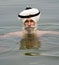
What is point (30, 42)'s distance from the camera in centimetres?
759

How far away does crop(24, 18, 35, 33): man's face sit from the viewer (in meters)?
7.68

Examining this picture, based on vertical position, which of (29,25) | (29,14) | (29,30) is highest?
(29,14)

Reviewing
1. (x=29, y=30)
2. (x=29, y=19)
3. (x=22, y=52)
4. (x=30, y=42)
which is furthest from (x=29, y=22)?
(x=22, y=52)

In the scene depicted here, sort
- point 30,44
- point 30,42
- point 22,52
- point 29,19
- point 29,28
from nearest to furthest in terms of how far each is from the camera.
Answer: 1. point 22,52
2. point 30,44
3. point 30,42
4. point 29,28
5. point 29,19

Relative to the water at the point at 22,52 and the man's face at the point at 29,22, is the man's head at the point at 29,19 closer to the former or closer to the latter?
the man's face at the point at 29,22

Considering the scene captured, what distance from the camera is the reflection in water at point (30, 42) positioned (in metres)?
7.26

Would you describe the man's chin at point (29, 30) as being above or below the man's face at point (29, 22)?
below

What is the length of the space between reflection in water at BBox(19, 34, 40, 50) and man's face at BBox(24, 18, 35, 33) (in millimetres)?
197

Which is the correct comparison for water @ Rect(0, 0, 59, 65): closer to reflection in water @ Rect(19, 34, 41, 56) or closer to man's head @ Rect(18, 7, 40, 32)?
reflection in water @ Rect(19, 34, 41, 56)

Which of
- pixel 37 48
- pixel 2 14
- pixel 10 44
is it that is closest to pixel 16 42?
pixel 10 44

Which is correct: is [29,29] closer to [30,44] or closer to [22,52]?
[30,44]

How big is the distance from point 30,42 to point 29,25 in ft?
1.38

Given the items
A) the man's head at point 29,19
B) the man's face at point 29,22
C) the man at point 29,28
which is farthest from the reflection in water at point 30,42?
the man's face at point 29,22

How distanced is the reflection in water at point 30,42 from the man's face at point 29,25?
0.64 feet
